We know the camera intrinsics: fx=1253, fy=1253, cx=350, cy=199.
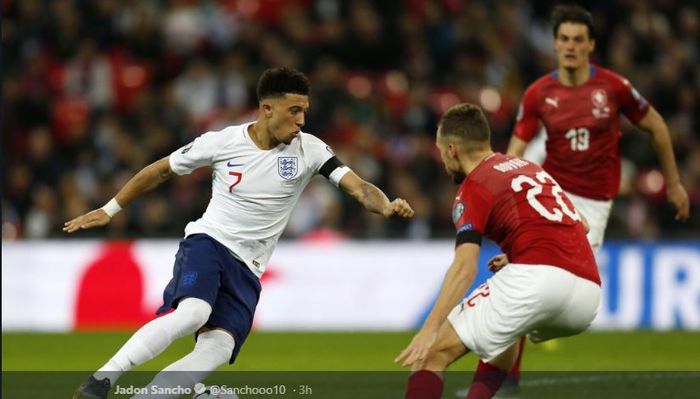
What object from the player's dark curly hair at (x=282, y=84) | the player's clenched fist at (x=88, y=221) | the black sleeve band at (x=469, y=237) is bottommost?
the player's clenched fist at (x=88, y=221)

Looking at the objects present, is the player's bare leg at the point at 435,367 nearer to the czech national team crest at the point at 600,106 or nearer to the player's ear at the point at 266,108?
the player's ear at the point at 266,108

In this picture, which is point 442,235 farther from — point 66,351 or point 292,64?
point 66,351

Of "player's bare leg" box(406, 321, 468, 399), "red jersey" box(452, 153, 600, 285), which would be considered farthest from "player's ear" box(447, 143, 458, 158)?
"player's bare leg" box(406, 321, 468, 399)

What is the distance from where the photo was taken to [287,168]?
23.3ft

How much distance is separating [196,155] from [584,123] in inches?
117

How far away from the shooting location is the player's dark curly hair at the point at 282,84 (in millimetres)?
7051

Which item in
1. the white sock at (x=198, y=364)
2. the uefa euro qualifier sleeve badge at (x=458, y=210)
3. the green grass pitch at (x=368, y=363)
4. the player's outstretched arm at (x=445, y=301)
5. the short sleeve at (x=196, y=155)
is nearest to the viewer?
the player's outstretched arm at (x=445, y=301)

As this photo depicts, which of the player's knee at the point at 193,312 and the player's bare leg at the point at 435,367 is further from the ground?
the player's knee at the point at 193,312

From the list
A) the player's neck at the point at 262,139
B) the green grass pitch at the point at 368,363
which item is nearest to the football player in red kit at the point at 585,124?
the green grass pitch at the point at 368,363

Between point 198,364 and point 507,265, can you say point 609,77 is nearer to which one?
point 507,265

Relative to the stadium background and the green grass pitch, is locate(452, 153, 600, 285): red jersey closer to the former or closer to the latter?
the green grass pitch

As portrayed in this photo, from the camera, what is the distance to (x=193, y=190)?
15.2 meters

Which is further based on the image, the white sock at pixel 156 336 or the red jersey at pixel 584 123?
the red jersey at pixel 584 123

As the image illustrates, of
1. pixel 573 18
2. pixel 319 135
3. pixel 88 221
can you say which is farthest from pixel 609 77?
pixel 319 135
